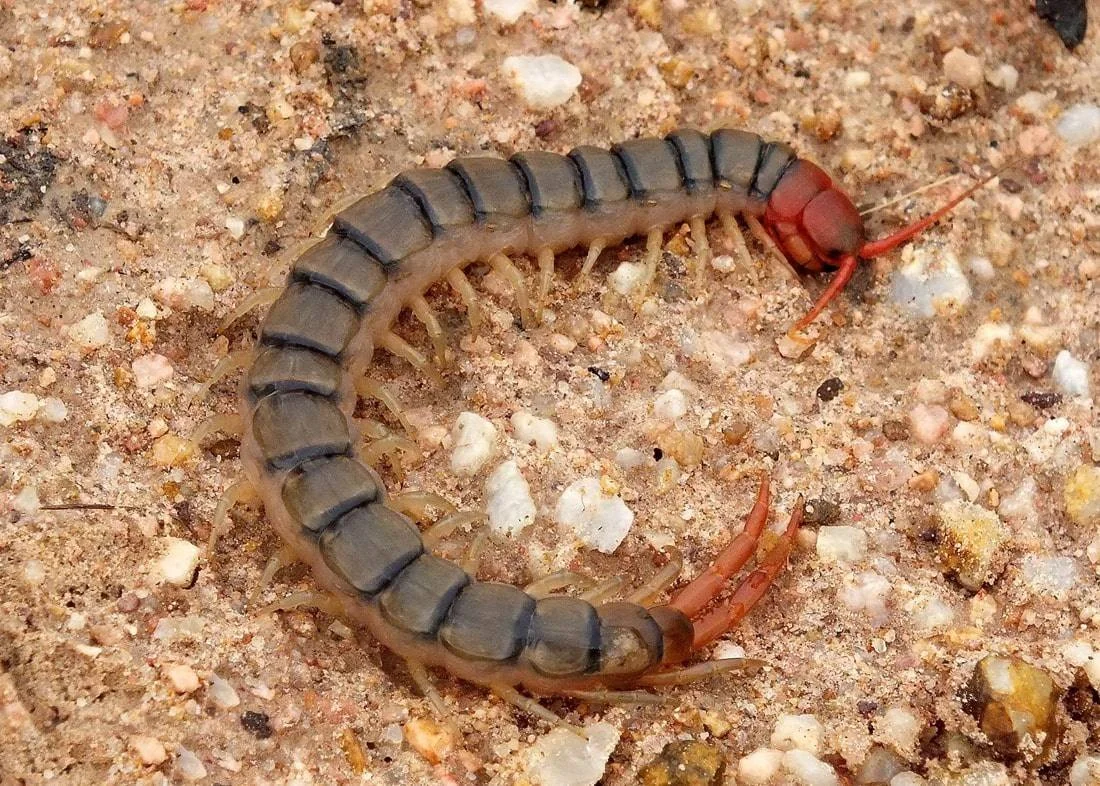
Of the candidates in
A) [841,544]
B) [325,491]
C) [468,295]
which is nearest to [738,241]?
[468,295]

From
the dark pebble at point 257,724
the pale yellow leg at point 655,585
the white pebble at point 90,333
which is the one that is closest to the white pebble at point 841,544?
the pale yellow leg at point 655,585

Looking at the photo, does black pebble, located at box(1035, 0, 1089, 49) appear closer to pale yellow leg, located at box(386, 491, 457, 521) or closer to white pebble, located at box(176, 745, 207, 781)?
pale yellow leg, located at box(386, 491, 457, 521)

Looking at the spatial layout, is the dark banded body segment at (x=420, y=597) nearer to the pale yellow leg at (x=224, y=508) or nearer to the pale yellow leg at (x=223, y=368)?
the pale yellow leg at (x=224, y=508)

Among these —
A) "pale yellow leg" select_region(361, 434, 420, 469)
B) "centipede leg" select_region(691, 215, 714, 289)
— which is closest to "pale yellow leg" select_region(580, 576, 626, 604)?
"pale yellow leg" select_region(361, 434, 420, 469)

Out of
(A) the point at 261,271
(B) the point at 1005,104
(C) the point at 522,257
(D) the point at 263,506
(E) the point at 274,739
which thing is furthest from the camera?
(B) the point at 1005,104

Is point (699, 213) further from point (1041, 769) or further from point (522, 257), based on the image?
point (1041, 769)

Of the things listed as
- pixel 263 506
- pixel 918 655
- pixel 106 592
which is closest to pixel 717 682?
pixel 918 655
